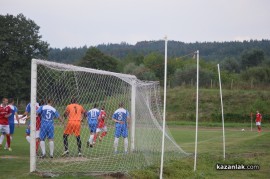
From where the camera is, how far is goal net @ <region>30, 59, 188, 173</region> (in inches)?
536

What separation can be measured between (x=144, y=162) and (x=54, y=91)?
13.3ft

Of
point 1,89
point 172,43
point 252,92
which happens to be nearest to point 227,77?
point 252,92

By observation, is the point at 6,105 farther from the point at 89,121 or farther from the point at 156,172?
the point at 156,172

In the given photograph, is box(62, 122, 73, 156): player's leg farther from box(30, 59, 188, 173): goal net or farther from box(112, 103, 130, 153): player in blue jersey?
box(112, 103, 130, 153): player in blue jersey

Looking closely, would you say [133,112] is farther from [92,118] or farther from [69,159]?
[69,159]

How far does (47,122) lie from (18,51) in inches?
2148

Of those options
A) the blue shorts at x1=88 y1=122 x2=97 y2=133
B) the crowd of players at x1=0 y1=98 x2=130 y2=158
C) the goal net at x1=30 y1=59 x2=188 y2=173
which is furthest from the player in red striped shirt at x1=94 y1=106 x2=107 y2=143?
the blue shorts at x1=88 y1=122 x2=97 y2=133

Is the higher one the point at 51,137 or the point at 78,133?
the point at 78,133

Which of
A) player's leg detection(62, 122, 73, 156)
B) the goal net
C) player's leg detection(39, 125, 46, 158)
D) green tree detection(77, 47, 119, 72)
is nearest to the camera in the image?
the goal net

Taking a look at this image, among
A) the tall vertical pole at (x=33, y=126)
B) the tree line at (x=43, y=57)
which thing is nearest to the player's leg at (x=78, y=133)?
the tall vertical pole at (x=33, y=126)

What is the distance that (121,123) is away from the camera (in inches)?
714

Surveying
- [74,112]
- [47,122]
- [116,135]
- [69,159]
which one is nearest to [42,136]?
[47,122]

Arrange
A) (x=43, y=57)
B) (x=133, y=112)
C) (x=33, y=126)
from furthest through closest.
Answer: (x=43, y=57), (x=133, y=112), (x=33, y=126)

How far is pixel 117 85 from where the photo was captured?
18.9 meters
